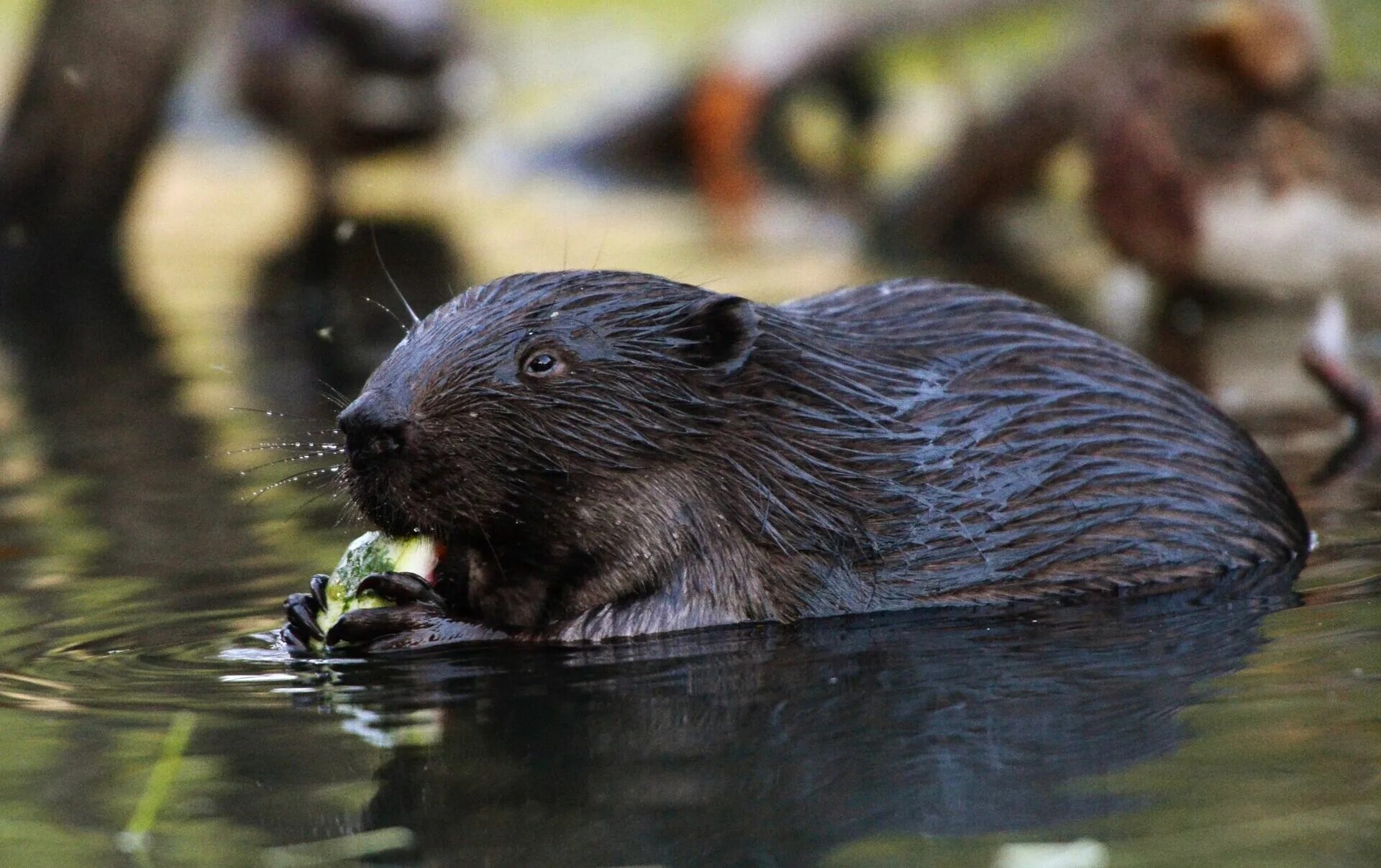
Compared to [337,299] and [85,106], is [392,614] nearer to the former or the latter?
[337,299]

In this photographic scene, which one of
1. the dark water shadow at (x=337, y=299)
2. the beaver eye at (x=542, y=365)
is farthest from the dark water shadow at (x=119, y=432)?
the beaver eye at (x=542, y=365)

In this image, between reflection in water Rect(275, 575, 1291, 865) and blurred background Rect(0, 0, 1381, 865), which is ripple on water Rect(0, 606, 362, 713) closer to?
blurred background Rect(0, 0, 1381, 865)

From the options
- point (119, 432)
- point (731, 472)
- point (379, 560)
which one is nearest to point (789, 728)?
point (731, 472)

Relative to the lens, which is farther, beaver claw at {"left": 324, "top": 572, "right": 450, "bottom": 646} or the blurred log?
the blurred log

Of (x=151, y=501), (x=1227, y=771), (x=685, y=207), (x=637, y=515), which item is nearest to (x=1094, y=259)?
(x=685, y=207)

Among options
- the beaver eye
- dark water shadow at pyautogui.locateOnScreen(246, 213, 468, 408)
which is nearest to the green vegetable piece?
the beaver eye

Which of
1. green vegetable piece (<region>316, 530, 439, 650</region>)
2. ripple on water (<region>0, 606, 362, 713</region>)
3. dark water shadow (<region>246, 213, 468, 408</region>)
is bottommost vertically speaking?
ripple on water (<region>0, 606, 362, 713</region>)

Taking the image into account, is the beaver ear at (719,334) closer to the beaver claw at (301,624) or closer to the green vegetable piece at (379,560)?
the green vegetable piece at (379,560)

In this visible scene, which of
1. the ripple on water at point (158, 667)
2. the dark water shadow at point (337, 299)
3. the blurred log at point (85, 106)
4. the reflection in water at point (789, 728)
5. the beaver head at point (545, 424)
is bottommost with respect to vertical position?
the reflection in water at point (789, 728)
